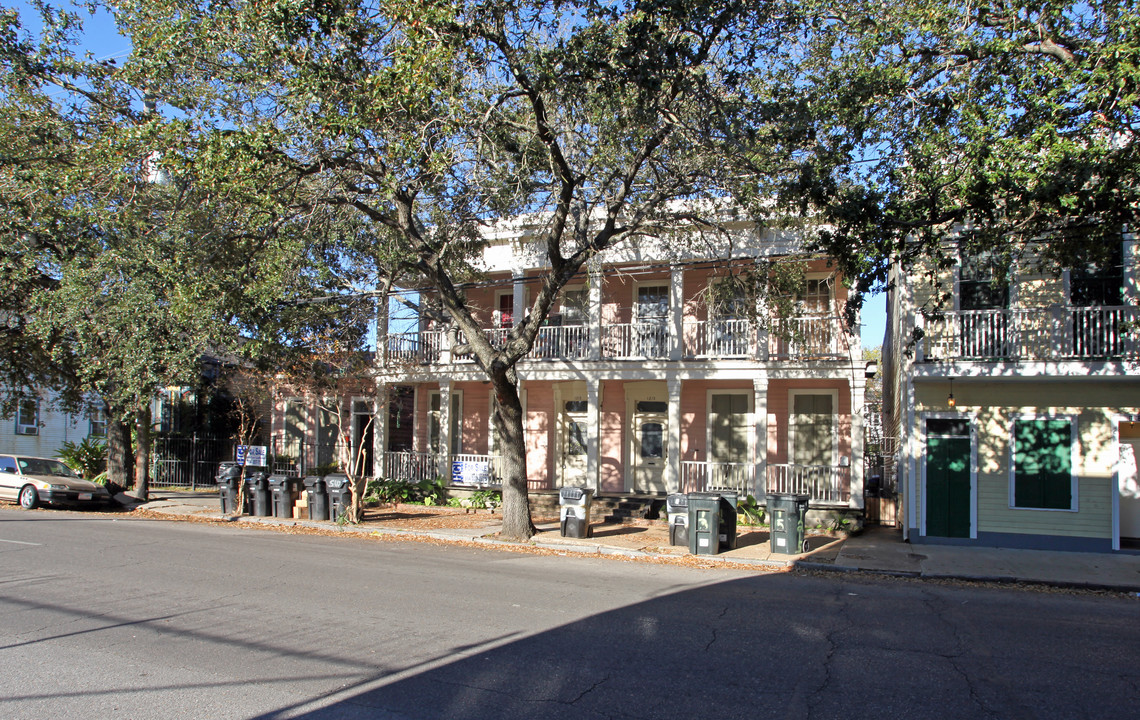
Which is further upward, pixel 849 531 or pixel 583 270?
pixel 583 270

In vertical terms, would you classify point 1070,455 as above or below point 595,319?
below

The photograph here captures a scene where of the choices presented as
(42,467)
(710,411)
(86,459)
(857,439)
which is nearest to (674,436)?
(710,411)

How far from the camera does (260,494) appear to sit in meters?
17.9

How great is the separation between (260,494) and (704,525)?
10797 mm

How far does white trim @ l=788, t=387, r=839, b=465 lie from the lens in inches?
693

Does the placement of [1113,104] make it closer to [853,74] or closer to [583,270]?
[853,74]

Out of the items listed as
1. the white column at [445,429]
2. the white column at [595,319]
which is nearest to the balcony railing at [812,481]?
the white column at [595,319]

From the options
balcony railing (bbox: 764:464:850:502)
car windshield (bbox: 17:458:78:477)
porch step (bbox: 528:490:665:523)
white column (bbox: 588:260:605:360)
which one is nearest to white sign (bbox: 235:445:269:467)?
car windshield (bbox: 17:458:78:477)

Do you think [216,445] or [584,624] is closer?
[584,624]

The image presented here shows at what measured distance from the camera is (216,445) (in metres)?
25.0

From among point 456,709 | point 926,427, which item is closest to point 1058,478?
point 926,427

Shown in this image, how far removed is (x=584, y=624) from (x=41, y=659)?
4.63m

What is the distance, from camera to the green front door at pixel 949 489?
47.1 ft

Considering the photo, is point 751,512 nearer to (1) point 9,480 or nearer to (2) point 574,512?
(2) point 574,512
